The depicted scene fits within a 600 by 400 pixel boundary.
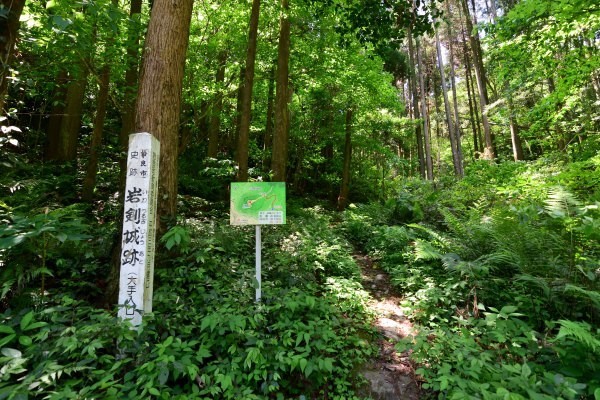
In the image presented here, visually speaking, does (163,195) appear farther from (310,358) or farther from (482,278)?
(482,278)

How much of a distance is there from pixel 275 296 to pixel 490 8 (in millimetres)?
21244

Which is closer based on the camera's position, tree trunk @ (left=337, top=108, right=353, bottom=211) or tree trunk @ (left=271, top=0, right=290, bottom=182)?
tree trunk @ (left=271, top=0, right=290, bottom=182)

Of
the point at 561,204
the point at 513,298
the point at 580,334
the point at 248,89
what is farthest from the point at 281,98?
the point at 580,334

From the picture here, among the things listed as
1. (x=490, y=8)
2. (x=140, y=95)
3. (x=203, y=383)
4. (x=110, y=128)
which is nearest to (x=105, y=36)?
(x=140, y=95)

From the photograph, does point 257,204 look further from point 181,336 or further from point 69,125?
point 69,125

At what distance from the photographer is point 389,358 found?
3453 millimetres

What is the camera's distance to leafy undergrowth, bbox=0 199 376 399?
2.11 m

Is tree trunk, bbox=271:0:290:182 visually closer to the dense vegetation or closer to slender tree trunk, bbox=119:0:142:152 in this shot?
the dense vegetation

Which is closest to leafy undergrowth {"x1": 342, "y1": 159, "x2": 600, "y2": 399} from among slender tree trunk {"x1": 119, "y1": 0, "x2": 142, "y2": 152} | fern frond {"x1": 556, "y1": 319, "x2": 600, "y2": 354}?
fern frond {"x1": 556, "y1": 319, "x2": 600, "y2": 354}

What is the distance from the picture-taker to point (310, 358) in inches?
117

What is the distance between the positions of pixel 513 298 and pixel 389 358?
1.75 metres

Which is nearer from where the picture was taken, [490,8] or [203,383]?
[203,383]

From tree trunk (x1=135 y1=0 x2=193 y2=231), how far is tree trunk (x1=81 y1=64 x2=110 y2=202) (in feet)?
11.4

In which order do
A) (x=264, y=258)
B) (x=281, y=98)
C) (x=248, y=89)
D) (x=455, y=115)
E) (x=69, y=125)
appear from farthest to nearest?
(x=455, y=115)
(x=69, y=125)
(x=281, y=98)
(x=248, y=89)
(x=264, y=258)
